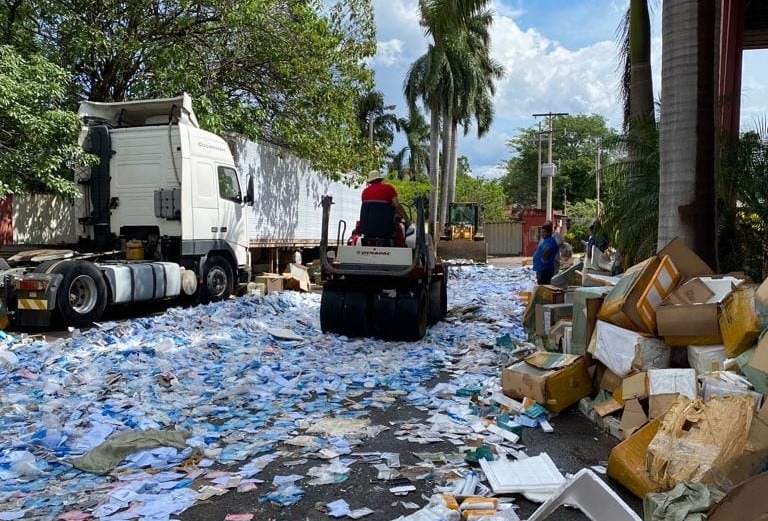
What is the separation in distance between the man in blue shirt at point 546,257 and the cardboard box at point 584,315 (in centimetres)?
641

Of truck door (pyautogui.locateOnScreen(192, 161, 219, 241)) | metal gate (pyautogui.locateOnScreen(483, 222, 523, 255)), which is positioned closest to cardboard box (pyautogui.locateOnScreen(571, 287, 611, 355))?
truck door (pyautogui.locateOnScreen(192, 161, 219, 241))

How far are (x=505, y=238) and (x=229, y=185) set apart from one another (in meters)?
28.1

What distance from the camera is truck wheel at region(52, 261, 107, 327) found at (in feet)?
30.0

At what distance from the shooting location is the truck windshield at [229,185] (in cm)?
1210

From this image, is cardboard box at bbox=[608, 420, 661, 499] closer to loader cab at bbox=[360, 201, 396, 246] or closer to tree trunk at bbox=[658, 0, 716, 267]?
tree trunk at bbox=[658, 0, 716, 267]

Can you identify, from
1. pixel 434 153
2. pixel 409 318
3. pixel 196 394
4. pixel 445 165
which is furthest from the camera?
pixel 445 165

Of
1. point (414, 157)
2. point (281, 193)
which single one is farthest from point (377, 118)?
point (281, 193)

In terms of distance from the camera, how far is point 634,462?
3.92 m

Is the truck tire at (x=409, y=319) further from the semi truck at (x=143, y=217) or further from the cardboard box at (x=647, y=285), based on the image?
the semi truck at (x=143, y=217)

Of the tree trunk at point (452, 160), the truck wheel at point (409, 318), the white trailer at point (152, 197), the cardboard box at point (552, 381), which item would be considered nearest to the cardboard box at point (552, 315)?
the cardboard box at point (552, 381)

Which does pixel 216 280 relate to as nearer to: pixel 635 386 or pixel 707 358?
pixel 635 386

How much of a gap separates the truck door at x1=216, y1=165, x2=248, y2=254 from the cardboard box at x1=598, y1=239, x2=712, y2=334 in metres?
8.45

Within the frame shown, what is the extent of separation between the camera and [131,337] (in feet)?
28.8

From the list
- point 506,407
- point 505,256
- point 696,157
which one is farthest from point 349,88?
point 505,256
